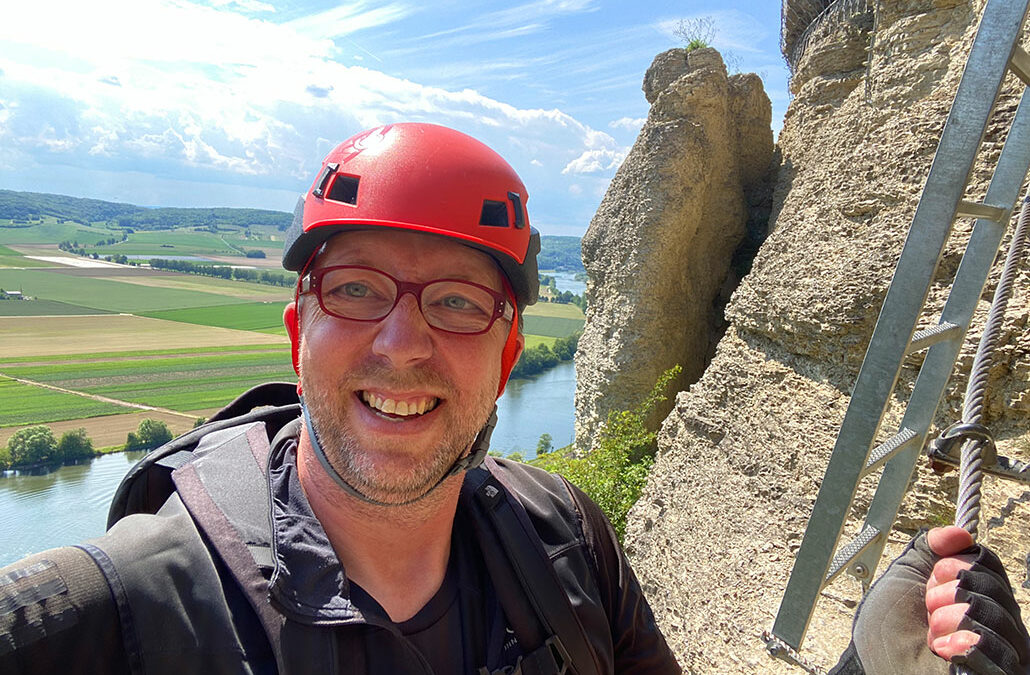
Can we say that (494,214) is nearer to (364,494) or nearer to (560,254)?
(364,494)

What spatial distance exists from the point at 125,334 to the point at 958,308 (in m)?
57.7

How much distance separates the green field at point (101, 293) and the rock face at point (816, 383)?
60.1 metres

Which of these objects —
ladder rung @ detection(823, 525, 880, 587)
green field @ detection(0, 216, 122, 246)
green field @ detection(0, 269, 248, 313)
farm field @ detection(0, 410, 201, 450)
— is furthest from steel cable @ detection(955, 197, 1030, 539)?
green field @ detection(0, 216, 122, 246)

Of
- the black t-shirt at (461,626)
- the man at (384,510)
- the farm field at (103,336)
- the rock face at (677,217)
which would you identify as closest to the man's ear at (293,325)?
the man at (384,510)

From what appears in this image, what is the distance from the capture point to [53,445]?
1117 inches

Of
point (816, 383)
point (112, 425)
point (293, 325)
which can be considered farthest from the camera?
point (112, 425)

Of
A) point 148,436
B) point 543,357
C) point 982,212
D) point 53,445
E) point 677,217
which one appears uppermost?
point 677,217

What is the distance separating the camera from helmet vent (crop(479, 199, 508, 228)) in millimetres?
1889

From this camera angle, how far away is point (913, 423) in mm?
2260

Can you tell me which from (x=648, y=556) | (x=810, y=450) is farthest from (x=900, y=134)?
(x=648, y=556)

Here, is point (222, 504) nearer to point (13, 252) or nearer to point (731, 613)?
point (731, 613)

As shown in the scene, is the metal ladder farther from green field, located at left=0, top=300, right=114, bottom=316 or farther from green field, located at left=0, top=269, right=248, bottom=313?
green field, located at left=0, top=269, right=248, bottom=313

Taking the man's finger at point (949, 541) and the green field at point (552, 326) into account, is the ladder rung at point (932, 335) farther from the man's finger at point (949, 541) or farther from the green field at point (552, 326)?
the green field at point (552, 326)

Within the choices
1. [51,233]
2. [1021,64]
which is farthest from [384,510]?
[51,233]
